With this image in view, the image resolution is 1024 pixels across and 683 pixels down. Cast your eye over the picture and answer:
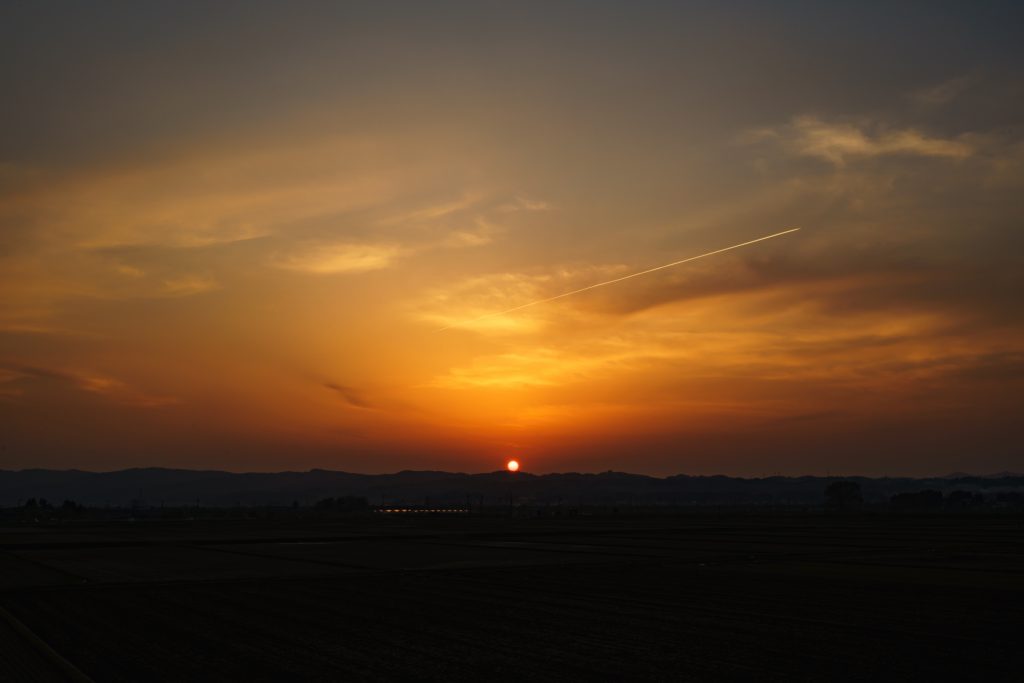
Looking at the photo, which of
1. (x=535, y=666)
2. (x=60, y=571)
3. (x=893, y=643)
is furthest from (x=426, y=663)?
(x=60, y=571)

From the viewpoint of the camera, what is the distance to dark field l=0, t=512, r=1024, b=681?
19125 millimetres

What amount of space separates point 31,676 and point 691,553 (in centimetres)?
4156

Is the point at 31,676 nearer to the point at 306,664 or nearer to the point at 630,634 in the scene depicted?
the point at 306,664

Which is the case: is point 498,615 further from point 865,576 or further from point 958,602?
point 865,576

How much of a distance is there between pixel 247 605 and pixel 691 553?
1245 inches

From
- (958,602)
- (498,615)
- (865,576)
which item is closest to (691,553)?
(865,576)

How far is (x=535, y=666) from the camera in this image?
1912 cm

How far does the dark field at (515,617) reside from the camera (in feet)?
62.7

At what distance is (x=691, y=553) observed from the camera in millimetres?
53625

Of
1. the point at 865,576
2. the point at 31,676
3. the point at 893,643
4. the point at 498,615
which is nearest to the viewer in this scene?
the point at 31,676

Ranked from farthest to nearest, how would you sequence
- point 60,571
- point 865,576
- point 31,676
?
1. point 60,571
2. point 865,576
3. point 31,676

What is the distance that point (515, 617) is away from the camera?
87.2 feet

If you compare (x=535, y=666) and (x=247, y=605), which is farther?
(x=247, y=605)

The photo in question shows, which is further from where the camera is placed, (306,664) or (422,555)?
(422,555)
